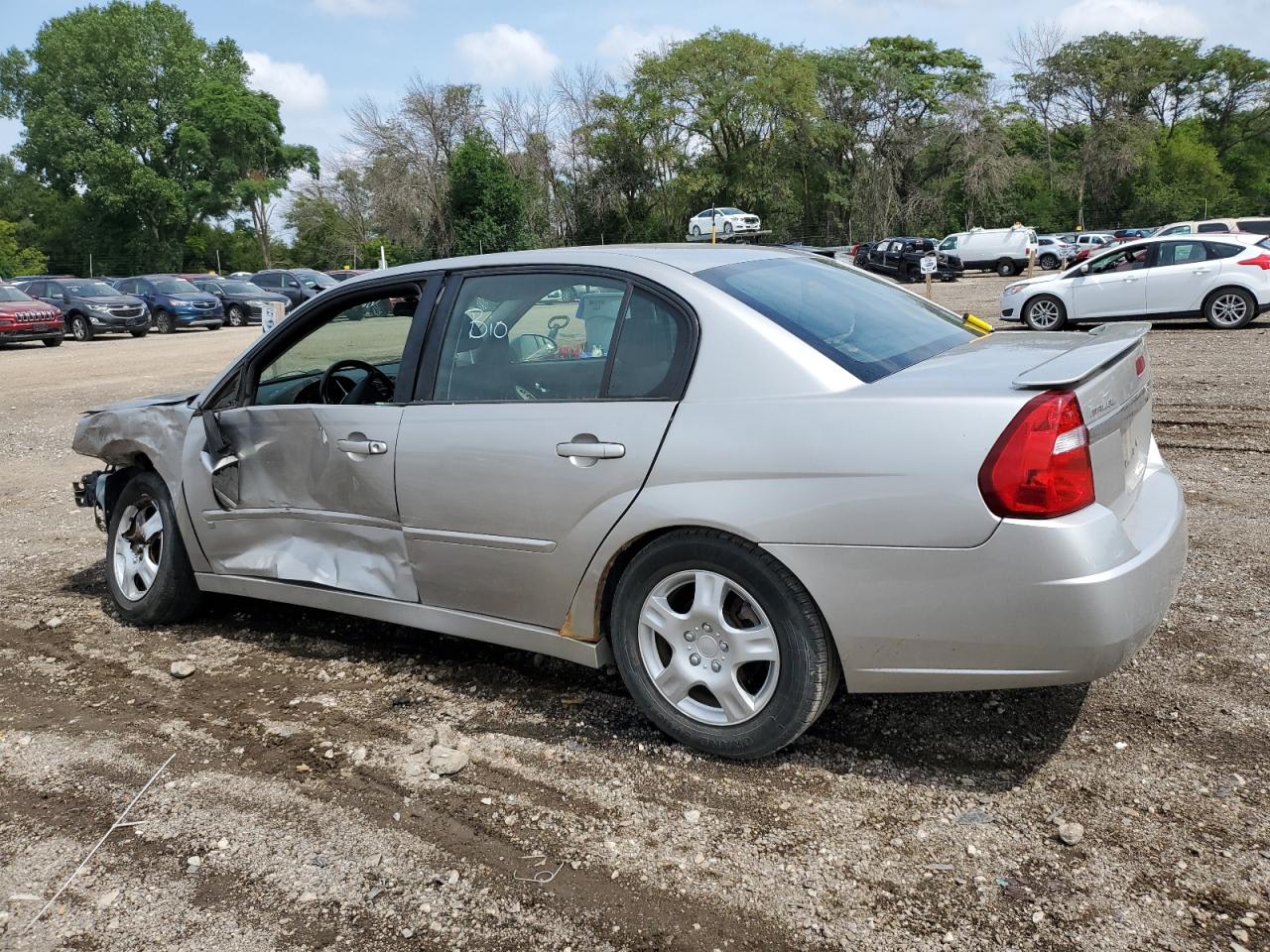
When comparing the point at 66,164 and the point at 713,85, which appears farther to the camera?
the point at 66,164

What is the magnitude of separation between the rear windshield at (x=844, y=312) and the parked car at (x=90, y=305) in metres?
28.6

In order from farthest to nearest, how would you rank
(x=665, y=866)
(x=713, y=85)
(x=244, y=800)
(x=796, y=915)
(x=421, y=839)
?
(x=713, y=85)
(x=244, y=800)
(x=421, y=839)
(x=665, y=866)
(x=796, y=915)

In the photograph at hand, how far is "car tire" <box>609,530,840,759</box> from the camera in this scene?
10.1 ft

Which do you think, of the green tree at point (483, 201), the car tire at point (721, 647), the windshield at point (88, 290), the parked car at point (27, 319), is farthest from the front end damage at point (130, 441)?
the green tree at point (483, 201)

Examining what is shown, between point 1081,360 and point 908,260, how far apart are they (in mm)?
38304

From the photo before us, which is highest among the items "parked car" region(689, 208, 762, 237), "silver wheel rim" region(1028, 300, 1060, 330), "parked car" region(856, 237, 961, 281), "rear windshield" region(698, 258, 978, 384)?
"parked car" region(689, 208, 762, 237)

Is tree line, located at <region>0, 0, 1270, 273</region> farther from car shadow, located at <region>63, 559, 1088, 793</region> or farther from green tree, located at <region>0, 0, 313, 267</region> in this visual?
car shadow, located at <region>63, 559, 1088, 793</region>

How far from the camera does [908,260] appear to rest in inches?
1555

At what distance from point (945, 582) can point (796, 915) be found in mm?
952

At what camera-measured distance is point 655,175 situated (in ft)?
206

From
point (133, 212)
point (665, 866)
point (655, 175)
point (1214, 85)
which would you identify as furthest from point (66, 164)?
point (665, 866)

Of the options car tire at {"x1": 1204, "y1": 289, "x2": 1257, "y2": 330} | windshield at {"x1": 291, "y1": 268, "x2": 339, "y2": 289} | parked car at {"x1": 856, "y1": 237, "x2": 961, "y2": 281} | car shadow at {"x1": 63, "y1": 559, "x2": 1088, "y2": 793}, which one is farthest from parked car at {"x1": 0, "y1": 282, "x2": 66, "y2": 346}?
parked car at {"x1": 856, "y1": 237, "x2": 961, "y2": 281}

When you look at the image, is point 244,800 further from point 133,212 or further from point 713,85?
point 133,212

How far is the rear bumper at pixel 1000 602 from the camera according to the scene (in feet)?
9.01
